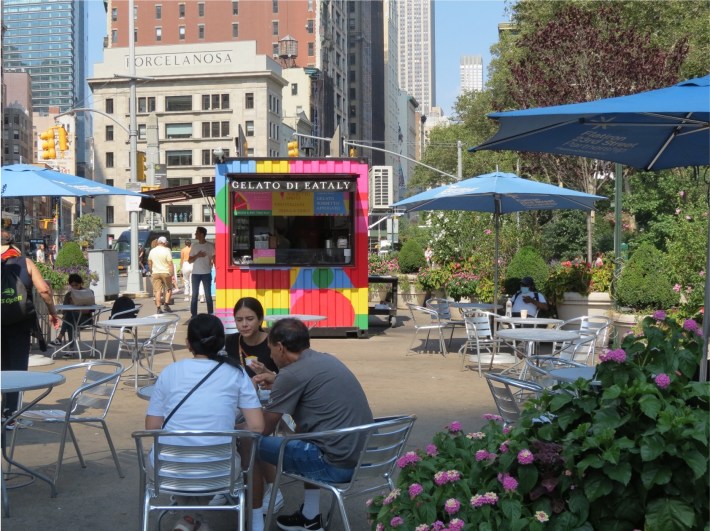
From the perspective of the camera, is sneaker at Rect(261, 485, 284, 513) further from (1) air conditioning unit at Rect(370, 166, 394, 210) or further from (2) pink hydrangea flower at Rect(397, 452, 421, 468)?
(1) air conditioning unit at Rect(370, 166, 394, 210)

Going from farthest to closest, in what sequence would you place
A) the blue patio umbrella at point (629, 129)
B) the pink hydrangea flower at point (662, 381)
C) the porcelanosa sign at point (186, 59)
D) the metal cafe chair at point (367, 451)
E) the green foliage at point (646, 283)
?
the porcelanosa sign at point (186, 59)
the green foliage at point (646, 283)
the blue patio umbrella at point (629, 129)
the metal cafe chair at point (367, 451)
the pink hydrangea flower at point (662, 381)

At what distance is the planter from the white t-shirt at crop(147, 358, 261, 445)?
1042cm

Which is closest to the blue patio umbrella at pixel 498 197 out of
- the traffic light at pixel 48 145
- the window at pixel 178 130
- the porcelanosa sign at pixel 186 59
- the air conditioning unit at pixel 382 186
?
the traffic light at pixel 48 145

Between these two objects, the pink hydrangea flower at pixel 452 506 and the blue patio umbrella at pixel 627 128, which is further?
the blue patio umbrella at pixel 627 128

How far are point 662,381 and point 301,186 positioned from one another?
11.6 metres

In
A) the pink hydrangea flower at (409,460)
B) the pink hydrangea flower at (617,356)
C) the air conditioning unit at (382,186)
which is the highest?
the air conditioning unit at (382,186)

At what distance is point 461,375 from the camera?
37.3ft

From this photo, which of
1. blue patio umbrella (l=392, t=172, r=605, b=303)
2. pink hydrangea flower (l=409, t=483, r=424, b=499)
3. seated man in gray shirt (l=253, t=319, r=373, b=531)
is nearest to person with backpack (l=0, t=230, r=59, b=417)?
seated man in gray shirt (l=253, t=319, r=373, b=531)

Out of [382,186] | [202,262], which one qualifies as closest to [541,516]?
[202,262]

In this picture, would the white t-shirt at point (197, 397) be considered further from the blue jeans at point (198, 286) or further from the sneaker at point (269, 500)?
the blue jeans at point (198, 286)

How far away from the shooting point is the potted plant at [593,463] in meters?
3.21

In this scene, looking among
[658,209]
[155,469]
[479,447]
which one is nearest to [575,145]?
[479,447]

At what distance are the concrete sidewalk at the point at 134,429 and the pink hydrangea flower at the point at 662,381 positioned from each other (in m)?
2.51

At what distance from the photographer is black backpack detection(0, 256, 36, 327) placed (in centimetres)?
818
